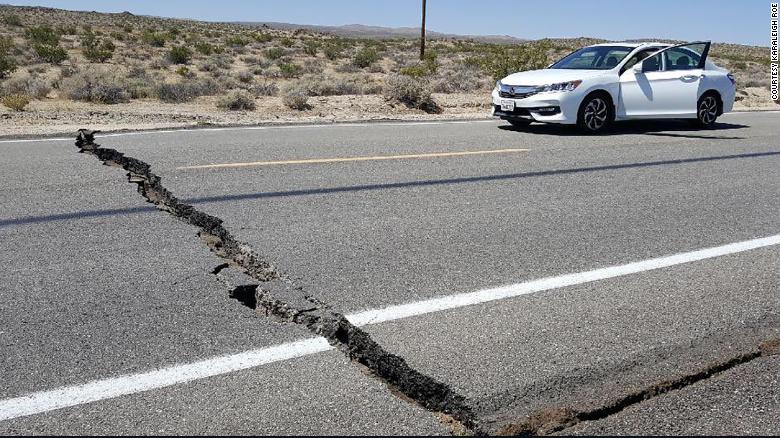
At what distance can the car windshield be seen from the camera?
12.4 m

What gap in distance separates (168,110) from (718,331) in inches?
504

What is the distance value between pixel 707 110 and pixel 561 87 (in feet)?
11.8

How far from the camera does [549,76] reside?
39.3 ft

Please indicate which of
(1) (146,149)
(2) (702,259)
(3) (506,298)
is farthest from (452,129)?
(3) (506,298)

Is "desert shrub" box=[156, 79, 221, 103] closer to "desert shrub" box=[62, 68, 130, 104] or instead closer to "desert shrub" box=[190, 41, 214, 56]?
"desert shrub" box=[62, 68, 130, 104]

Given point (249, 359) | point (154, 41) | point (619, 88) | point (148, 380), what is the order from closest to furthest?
point (148, 380) < point (249, 359) < point (619, 88) < point (154, 41)

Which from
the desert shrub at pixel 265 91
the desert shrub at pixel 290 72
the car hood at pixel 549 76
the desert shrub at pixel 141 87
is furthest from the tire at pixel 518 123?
the desert shrub at pixel 290 72

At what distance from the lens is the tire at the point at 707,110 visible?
13.4 meters

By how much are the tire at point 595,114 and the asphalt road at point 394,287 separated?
3188mm

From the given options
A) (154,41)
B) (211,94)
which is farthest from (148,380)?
(154,41)

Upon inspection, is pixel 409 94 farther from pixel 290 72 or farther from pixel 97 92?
pixel 290 72

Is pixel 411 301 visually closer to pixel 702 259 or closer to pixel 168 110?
pixel 702 259

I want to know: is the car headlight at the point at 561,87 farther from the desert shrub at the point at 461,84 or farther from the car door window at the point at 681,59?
the desert shrub at the point at 461,84

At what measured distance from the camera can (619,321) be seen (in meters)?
4.01
